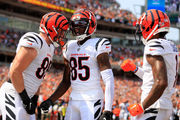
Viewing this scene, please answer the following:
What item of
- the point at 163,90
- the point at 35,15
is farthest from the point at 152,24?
the point at 35,15

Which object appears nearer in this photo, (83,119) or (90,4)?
(83,119)

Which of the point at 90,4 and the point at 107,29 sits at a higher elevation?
the point at 90,4

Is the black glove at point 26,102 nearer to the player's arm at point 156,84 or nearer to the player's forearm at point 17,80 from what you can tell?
the player's forearm at point 17,80

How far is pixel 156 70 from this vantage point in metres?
3.02

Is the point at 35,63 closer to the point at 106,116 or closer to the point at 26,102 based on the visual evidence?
the point at 26,102

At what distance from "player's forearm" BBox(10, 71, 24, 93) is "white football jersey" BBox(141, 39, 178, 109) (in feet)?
4.85

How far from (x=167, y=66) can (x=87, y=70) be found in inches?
40.3

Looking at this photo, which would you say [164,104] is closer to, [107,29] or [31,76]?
[31,76]

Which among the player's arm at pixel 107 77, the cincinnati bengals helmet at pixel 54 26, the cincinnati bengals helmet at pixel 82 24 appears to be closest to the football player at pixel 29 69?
the cincinnati bengals helmet at pixel 54 26

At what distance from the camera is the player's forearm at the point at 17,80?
3.35 metres

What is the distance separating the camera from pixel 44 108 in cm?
375

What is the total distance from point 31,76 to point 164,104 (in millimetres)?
1670

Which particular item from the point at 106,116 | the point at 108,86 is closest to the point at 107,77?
the point at 108,86

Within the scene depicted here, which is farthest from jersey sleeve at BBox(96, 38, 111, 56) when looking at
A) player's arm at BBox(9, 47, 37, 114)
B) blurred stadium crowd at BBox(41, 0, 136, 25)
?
blurred stadium crowd at BBox(41, 0, 136, 25)
